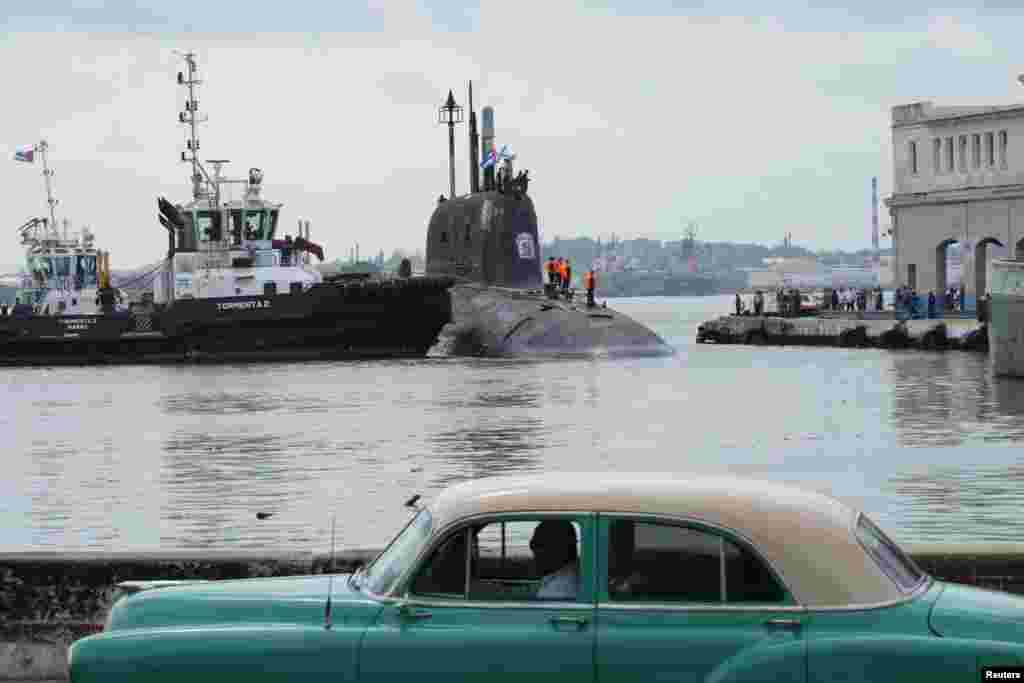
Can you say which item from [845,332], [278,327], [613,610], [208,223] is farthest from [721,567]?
[845,332]

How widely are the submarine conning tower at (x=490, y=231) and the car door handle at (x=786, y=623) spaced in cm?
5038

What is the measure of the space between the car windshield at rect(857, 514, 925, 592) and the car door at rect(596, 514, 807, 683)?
0.38 meters

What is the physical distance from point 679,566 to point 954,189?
79706 millimetres

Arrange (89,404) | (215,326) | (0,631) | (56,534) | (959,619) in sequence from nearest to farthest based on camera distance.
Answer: (959,619), (0,631), (56,534), (89,404), (215,326)

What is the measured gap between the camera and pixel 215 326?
5731cm

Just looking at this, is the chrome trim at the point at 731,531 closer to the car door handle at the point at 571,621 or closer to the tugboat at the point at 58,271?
the car door handle at the point at 571,621

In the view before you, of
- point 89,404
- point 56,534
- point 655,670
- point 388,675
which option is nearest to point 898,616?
point 655,670

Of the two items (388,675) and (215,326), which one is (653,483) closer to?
(388,675)

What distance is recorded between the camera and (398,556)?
268 inches

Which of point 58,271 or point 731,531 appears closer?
point 731,531

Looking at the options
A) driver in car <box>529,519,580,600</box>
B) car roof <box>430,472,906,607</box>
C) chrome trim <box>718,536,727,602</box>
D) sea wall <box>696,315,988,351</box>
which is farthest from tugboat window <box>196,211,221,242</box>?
chrome trim <box>718,536,727,602</box>

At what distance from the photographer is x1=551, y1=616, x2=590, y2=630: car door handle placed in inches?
259

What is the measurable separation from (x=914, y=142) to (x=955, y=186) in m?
4.40

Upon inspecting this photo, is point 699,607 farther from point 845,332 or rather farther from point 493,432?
point 845,332
